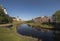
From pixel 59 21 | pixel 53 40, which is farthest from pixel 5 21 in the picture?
pixel 53 40

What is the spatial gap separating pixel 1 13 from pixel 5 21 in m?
10.1

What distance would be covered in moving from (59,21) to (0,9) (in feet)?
192

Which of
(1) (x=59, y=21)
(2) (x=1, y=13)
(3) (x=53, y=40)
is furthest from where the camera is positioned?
(2) (x=1, y=13)

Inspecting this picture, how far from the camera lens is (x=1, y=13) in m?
115

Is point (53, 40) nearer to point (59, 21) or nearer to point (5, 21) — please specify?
point (59, 21)

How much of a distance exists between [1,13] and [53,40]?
85.5 metres

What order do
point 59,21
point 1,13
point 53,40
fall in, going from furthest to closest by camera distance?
1. point 1,13
2. point 59,21
3. point 53,40

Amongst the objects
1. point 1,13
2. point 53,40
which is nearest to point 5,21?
point 1,13

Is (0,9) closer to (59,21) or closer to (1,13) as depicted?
(1,13)

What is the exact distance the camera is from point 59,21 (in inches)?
4240

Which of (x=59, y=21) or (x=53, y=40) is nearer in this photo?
(x=53, y=40)

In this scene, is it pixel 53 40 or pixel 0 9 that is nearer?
pixel 53 40

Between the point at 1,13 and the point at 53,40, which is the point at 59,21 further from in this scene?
the point at 53,40

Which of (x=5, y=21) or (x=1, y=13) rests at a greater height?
(x=1, y=13)
